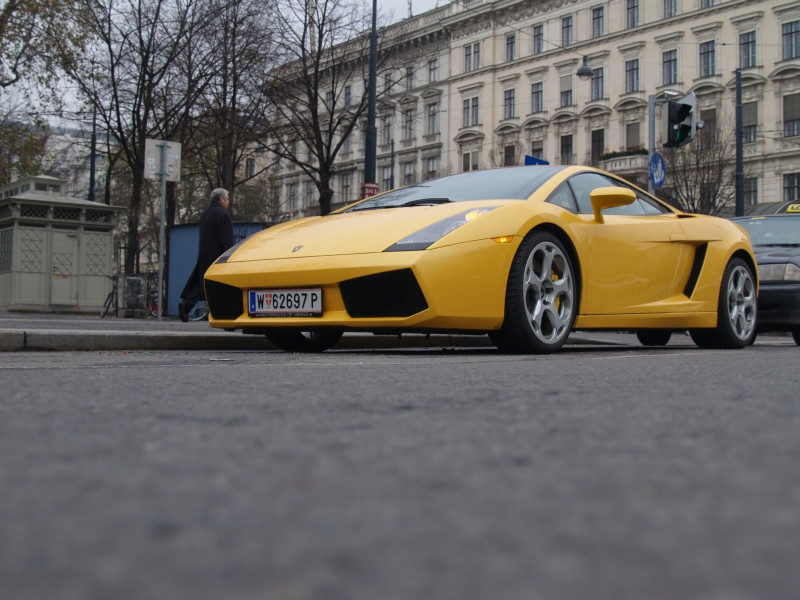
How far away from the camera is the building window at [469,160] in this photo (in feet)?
189

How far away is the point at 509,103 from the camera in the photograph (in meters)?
57.2

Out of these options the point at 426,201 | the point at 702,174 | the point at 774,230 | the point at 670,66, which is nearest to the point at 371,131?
the point at 774,230

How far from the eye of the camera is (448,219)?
522 cm

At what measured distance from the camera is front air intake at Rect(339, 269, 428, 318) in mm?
5020

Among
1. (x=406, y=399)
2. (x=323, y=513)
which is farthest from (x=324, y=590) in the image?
(x=406, y=399)

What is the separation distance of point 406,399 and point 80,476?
1224 millimetres

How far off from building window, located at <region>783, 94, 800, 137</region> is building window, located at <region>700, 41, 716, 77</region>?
4.34 meters

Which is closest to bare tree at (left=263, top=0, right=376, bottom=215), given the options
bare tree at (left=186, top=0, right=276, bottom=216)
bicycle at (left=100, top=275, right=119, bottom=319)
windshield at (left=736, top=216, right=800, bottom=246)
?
bare tree at (left=186, top=0, right=276, bottom=216)

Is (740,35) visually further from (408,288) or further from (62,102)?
(408,288)

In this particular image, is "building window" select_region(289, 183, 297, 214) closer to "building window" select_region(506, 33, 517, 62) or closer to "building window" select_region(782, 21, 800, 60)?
"building window" select_region(506, 33, 517, 62)

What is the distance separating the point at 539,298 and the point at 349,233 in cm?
115

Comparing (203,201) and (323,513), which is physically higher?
(203,201)

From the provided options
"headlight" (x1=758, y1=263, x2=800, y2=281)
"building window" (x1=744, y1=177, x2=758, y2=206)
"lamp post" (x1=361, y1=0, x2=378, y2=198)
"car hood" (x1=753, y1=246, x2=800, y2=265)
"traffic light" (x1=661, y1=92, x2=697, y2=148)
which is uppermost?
"building window" (x1=744, y1=177, x2=758, y2=206)

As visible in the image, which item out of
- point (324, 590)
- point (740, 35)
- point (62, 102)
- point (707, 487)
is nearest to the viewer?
point (324, 590)
